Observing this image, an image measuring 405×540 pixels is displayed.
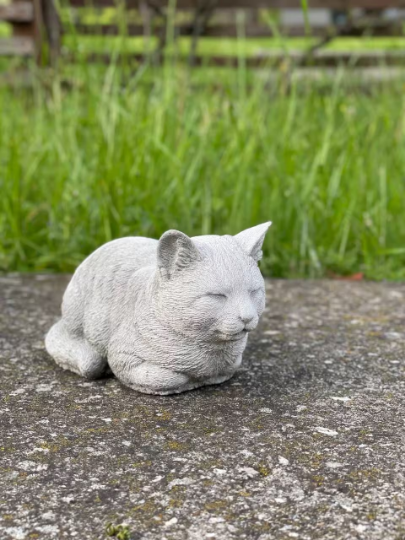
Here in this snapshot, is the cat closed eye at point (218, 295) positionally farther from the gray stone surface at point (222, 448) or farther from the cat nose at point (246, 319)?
the gray stone surface at point (222, 448)

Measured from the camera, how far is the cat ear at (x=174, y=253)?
175 centimetres

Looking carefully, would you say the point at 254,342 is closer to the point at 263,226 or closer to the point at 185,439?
the point at 263,226

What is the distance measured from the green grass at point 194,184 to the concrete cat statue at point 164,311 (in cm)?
112

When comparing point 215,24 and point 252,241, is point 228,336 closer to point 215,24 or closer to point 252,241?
point 252,241

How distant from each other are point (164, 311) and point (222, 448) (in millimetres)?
383

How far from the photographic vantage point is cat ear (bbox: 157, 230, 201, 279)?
1753 millimetres

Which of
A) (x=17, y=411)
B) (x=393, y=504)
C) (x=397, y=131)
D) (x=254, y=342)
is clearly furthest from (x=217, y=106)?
(x=393, y=504)

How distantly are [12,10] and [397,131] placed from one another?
12.1ft

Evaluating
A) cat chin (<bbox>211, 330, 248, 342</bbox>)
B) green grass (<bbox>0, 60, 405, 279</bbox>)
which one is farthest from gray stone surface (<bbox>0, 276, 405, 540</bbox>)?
green grass (<bbox>0, 60, 405, 279</bbox>)

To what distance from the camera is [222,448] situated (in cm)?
166

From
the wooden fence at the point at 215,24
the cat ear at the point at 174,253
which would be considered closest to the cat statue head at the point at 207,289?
the cat ear at the point at 174,253

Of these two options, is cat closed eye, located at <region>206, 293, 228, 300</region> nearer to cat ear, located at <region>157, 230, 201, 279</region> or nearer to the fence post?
cat ear, located at <region>157, 230, 201, 279</region>

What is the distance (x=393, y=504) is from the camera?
144cm

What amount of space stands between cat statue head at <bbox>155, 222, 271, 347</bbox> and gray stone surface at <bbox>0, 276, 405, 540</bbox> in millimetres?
242
